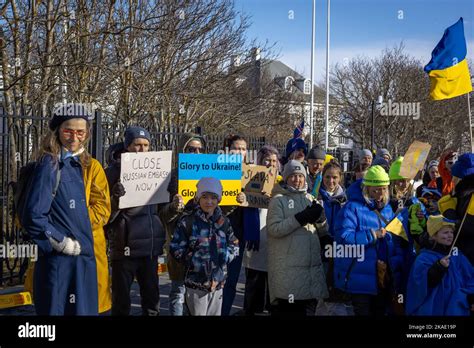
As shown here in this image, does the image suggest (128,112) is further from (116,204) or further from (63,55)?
(116,204)

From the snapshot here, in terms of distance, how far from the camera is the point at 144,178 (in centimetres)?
540

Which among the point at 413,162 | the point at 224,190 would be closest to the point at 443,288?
the point at 413,162

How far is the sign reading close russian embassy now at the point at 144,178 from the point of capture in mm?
5312

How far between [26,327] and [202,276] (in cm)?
155

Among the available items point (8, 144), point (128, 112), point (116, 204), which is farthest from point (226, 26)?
point (116, 204)

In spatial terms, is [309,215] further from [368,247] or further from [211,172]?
[211,172]

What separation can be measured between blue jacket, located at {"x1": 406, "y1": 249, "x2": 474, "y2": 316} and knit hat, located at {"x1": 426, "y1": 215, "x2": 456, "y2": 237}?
152 millimetres

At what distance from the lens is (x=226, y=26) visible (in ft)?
59.9

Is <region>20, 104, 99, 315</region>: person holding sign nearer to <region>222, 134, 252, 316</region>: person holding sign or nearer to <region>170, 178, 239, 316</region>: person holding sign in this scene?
<region>170, 178, 239, 316</region>: person holding sign

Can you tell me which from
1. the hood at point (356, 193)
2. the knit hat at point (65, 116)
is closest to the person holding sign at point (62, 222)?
the knit hat at point (65, 116)

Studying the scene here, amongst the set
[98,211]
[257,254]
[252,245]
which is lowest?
[257,254]

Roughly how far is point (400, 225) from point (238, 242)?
4.61 ft

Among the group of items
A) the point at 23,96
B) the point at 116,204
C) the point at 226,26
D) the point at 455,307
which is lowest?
the point at 455,307

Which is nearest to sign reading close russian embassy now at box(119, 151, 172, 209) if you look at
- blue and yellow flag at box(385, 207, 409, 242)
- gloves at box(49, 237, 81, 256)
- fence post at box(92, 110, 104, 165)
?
gloves at box(49, 237, 81, 256)
